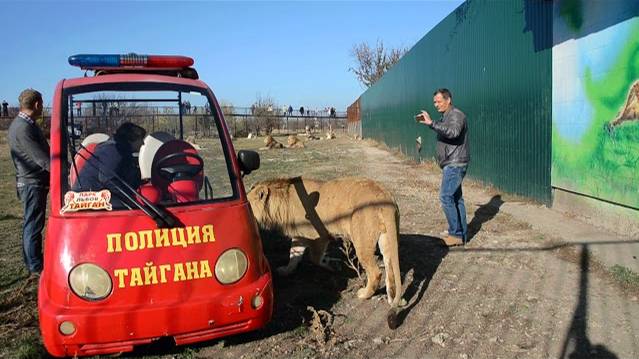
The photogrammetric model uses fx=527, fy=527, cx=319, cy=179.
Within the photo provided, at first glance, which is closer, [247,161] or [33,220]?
[247,161]

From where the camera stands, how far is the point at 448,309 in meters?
4.66

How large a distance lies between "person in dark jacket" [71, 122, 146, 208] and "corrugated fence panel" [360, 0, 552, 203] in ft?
21.6

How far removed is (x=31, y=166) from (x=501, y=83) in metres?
8.56

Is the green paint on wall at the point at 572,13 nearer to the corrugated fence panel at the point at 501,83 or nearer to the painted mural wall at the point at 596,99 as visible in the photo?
the painted mural wall at the point at 596,99

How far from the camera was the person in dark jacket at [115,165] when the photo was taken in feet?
11.9

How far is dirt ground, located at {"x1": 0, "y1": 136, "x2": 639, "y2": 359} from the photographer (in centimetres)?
389

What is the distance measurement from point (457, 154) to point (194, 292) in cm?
412

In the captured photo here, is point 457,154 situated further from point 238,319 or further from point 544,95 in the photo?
point 238,319

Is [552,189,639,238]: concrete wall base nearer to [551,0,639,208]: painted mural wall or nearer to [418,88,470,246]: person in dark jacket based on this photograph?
[551,0,639,208]: painted mural wall

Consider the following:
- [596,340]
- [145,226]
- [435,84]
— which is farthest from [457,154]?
[435,84]

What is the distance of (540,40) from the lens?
864 cm

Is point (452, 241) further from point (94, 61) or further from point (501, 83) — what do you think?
point (501, 83)

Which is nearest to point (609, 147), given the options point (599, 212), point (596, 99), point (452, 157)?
point (596, 99)

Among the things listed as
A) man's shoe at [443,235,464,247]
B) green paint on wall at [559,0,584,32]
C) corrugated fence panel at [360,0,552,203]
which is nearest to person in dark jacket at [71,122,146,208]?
man's shoe at [443,235,464,247]
